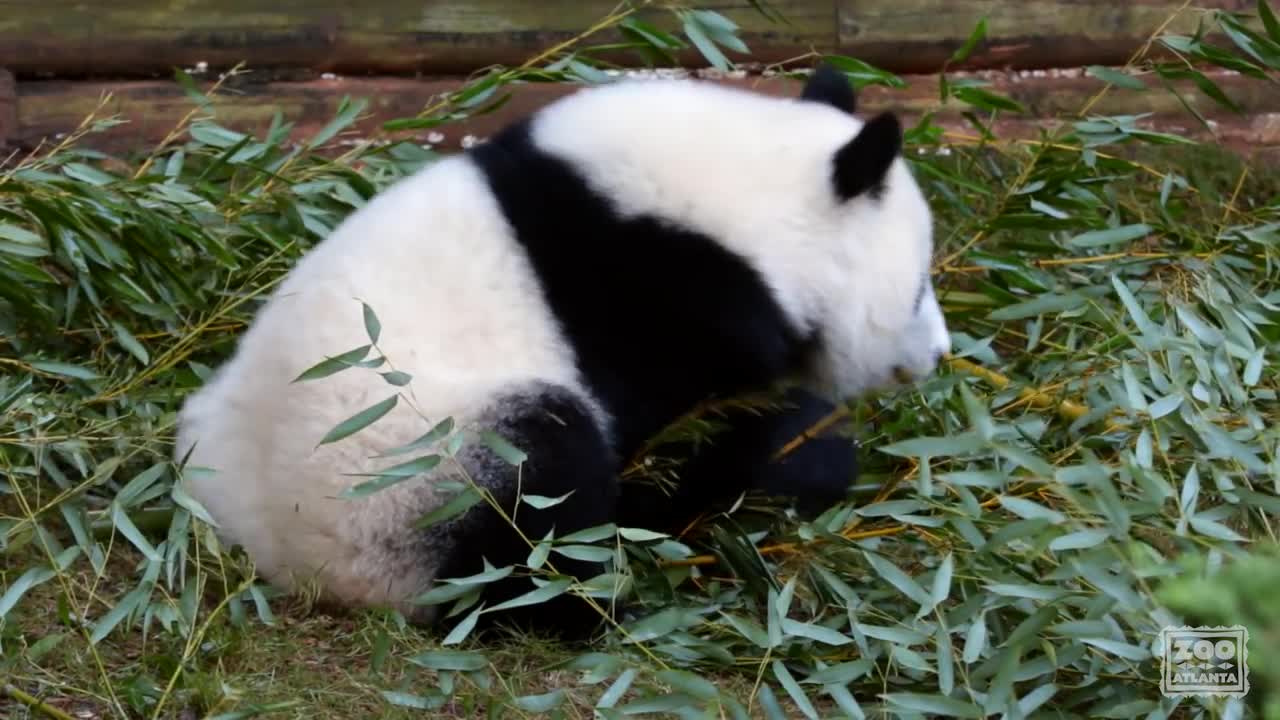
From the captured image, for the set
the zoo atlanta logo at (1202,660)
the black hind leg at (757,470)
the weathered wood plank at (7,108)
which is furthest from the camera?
the weathered wood plank at (7,108)

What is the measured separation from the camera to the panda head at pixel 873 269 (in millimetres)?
2238

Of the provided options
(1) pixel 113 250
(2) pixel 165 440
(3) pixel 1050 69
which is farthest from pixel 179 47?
(3) pixel 1050 69

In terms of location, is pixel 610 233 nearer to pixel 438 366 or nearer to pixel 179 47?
pixel 438 366

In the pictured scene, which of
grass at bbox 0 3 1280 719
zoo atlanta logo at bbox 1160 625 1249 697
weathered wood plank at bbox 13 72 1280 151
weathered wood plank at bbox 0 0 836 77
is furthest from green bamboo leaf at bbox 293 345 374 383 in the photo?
weathered wood plank at bbox 0 0 836 77

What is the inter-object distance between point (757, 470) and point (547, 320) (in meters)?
0.57

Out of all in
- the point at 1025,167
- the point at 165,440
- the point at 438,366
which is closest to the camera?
the point at 438,366

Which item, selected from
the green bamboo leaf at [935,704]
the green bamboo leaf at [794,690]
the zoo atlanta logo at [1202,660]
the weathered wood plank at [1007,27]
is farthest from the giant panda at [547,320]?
the weathered wood plank at [1007,27]

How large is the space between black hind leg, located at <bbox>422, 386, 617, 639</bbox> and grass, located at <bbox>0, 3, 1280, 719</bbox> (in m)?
0.07

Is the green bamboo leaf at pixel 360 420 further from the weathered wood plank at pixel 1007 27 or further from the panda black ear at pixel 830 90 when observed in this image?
the weathered wood plank at pixel 1007 27

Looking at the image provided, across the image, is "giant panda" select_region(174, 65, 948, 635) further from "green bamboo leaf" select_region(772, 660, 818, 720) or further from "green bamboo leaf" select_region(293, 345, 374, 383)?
"green bamboo leaf" select_region(772, 660, 818, 720)

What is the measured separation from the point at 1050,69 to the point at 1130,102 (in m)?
0.27

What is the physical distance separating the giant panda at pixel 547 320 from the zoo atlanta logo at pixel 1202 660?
0.77 m

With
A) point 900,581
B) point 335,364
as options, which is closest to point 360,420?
point 335,364

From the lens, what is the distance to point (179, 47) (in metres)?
3.95
